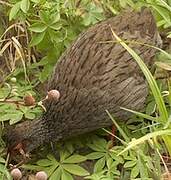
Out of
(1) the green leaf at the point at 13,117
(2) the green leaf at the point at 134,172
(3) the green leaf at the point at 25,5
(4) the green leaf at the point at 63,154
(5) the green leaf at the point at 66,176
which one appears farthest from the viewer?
(3) the green leaf at the point at 25,5

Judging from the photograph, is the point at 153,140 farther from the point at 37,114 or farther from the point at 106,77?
the point at 37,114

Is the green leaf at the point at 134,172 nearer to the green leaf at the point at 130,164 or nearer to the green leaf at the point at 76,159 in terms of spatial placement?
the green leaf at the point at 130,164

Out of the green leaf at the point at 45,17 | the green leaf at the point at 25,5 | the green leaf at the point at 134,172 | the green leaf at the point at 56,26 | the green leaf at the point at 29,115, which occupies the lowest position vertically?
the green leaf at the point at 134,172

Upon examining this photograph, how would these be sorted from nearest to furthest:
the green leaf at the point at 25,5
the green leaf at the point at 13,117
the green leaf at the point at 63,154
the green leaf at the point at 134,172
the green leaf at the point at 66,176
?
the green leaf at the point at 134,172 → the green leaf at the point at 66,176 → the green leaf at the point at 13,117 → the green leaf at the point at 63,154 → the green leaf at the point at 25,5

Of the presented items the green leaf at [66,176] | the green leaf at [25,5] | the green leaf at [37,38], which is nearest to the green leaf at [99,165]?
the green leaf at [66,176]

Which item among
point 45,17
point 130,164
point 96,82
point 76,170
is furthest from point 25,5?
point 130,164

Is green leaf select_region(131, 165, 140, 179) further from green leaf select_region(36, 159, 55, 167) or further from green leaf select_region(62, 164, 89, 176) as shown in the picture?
green leaf select_region(36, 159, 55, 167)

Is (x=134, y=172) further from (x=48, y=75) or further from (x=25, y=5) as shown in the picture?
(x=25, y=5)

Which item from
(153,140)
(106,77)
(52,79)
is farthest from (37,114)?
(153,140)
